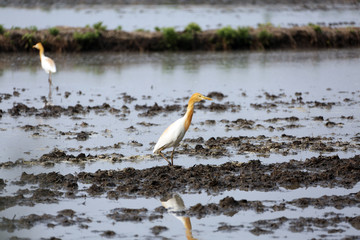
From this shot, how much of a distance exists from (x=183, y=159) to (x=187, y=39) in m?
17.4

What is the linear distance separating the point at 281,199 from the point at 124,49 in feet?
66.3

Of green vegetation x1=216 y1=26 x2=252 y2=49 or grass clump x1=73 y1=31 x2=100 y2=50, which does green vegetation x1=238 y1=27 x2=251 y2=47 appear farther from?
grass clump x1=73 y1=31 x2=100 y2=50

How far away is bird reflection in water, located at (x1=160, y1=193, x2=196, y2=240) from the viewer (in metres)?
7.24

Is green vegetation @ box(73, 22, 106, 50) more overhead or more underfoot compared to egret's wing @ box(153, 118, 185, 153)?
more overhead

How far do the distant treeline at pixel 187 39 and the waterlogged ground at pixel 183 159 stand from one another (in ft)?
21.7

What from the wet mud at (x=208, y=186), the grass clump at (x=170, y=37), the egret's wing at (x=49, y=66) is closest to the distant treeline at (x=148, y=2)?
the grass clump at (x=170, y=37)

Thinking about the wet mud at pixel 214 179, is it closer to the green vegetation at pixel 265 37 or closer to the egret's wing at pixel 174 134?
the egret's wing at pixel 174 134

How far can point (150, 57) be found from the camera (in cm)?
2583

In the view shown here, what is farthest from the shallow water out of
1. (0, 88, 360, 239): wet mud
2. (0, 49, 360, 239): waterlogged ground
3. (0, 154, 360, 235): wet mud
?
(0, 154, 360, 235): wet mud

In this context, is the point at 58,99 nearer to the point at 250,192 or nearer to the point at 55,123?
the point at 55,123

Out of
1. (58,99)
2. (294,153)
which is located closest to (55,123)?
(58,99)

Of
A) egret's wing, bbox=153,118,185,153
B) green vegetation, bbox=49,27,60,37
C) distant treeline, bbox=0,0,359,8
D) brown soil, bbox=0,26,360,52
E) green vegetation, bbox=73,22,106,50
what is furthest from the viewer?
distant treeline, bbox=0,0,359,8

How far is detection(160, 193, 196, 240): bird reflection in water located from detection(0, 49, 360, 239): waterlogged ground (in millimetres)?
Answer: 24

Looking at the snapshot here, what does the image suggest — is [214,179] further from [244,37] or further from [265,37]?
[265,37]
